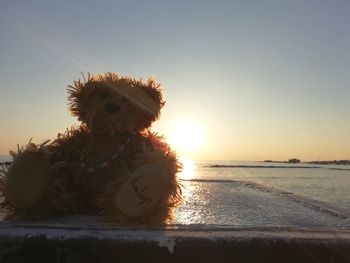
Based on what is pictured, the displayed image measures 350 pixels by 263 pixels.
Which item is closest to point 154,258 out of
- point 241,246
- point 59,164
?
point 241,246

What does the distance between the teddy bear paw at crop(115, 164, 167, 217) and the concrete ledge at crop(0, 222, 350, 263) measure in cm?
39

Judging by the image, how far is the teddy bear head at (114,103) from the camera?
3.22 metres

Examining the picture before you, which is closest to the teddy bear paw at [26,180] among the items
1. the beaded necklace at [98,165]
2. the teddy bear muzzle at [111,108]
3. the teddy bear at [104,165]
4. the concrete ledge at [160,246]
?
the teddy bear at [104,165]

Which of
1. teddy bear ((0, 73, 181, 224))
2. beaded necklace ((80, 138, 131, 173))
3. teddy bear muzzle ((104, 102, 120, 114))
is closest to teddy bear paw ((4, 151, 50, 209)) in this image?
teddy bear ((0, 73, 181, 224))

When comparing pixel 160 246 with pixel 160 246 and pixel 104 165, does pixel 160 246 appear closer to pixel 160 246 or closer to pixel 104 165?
pixel 160 246

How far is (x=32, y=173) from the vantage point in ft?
8.43

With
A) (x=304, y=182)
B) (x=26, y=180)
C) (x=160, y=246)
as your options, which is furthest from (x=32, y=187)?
(x=304, y=182)

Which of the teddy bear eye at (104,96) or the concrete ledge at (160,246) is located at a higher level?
the teddy bear eye at (104,96)

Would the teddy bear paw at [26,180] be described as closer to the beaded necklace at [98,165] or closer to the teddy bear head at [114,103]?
the beaded necklace at [98,165]

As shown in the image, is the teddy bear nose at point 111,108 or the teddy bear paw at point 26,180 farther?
the teddy bear nose at point 111,108

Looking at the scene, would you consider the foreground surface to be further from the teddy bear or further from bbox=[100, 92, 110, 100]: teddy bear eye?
bbox=[100, 92, 110, 100]: teddy bear eye

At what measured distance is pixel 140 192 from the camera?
7.84 feet

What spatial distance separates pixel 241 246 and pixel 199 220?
1048mm

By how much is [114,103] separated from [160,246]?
160 centimetres
